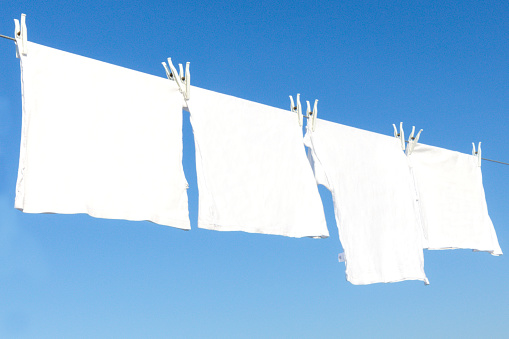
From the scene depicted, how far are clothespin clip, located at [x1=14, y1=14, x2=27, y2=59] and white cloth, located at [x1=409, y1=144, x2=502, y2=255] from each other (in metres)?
1.92

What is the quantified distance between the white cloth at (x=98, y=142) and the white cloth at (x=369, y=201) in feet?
2.50

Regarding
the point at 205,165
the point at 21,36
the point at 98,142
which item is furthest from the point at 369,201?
the point at 21,36

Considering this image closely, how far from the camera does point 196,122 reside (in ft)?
7.96

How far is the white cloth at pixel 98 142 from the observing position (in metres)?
2.00

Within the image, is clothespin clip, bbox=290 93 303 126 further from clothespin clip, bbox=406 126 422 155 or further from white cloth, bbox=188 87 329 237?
clothespin clip, bbox=406 126 422 155

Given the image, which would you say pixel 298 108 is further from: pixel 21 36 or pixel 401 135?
pixel 21 36

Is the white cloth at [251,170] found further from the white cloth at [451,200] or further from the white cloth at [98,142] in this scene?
the white cloth at [451,200]

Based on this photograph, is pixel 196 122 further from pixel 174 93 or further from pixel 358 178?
pixel 358 178

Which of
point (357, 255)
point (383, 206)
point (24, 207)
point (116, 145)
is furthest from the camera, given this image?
point (383, 206)

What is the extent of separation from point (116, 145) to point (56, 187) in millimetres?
288

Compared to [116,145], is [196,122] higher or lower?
higher

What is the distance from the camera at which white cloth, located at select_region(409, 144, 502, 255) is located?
3.11m

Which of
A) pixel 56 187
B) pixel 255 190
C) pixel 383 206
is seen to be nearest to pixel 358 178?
pixel 383 206

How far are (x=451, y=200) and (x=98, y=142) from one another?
1897 mm
